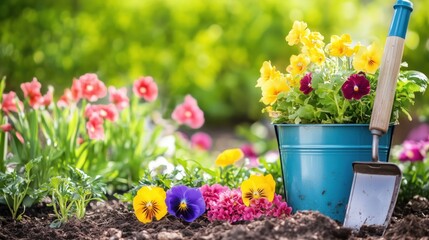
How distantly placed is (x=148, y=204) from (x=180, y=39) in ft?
15.8

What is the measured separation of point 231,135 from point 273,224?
610cm

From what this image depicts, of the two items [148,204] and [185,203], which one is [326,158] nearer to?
[185,203]

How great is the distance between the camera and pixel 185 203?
2375 mm

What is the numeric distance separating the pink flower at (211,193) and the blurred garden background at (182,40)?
3241mm

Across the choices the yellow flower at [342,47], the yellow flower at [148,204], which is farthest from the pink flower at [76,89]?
the yellow flower at [342,47]

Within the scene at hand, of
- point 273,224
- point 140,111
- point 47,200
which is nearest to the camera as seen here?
point 273,224

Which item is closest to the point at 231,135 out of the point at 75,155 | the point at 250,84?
the point at 250,84

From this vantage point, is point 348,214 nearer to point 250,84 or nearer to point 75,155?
point 75,155

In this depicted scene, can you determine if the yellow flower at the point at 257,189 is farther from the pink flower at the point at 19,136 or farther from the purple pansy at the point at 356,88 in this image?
the pink flower at the point at 19,136

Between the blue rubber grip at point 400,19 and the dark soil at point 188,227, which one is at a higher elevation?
the blue rubber grip at point 400,19

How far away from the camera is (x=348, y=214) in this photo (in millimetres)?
2242

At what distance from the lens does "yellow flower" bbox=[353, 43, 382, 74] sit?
2312 mm

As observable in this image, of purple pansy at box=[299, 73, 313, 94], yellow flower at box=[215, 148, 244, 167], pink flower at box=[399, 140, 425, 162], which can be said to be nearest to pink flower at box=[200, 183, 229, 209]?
yellow flower at box=[215, 148, 244, 167]

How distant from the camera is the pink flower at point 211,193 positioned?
2.45m
